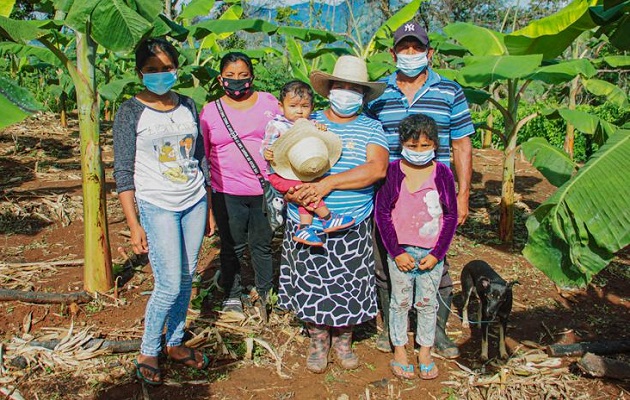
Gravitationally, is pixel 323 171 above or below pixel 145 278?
above

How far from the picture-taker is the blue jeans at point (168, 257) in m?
2.99

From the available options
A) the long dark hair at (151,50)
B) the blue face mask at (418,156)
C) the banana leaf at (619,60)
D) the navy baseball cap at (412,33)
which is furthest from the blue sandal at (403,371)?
the banana leaf at (619,60)

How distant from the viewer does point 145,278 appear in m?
4.79

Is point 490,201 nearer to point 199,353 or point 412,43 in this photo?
point 412,43

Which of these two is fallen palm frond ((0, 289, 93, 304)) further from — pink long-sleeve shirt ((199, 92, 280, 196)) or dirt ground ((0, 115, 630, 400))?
pink long-sleeve shirt ((199, 92, 280, 196))

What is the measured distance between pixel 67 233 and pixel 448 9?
64.3 feet

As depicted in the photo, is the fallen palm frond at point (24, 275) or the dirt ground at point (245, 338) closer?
the dirt ground at point (245, 338)

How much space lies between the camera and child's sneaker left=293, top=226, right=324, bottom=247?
124 inches

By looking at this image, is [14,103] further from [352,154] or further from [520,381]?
[520,381]

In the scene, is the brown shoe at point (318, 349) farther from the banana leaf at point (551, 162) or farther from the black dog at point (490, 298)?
the banana leaf at point (551, 162)

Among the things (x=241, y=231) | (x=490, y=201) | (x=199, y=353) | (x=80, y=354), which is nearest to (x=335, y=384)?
(x=199, y=353)

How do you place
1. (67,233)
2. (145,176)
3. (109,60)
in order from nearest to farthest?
(145,176) < (67,233) < (109,60)

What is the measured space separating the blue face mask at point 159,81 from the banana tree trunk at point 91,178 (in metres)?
1.33

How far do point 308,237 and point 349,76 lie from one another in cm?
96
